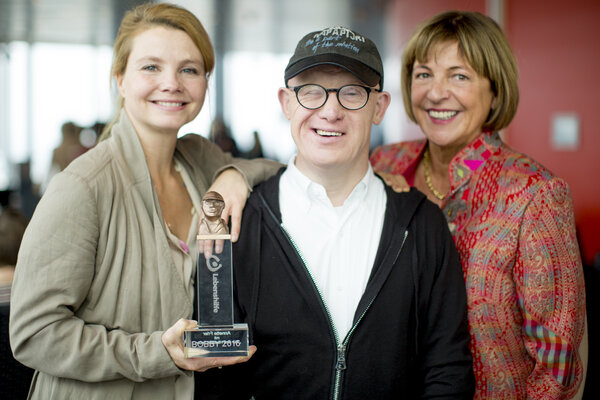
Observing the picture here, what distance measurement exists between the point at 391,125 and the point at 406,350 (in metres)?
6.02

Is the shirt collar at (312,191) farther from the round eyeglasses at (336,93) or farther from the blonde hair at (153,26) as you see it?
the blonde hair at (153,26)

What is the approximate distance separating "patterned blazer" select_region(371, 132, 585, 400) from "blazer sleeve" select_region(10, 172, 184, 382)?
0.94 meters

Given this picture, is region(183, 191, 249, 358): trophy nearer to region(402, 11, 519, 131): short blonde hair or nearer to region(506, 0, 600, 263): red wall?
region(402, 11, 519, 131): short blonde hair

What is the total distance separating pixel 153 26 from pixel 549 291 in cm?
144

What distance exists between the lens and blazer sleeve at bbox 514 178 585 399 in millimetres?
1594

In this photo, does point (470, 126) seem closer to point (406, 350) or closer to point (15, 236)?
point (406, 350)

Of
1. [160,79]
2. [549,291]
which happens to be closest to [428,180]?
[549,291]

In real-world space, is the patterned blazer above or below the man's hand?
below

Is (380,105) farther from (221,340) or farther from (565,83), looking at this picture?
(565,83)

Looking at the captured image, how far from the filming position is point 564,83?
369 centimetres

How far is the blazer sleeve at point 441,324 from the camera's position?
1.47 metres

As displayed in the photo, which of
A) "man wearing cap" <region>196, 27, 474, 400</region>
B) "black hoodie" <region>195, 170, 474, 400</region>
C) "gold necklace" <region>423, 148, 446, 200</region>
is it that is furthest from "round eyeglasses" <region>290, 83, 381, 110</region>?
"gold necklace" <region>423, 148, 446, 200</region>

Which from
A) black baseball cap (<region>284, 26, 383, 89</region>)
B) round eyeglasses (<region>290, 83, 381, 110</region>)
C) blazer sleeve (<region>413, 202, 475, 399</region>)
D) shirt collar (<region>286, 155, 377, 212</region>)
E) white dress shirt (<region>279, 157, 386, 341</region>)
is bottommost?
blazer sleeve (<region>413, 202, 475, 399</region>)

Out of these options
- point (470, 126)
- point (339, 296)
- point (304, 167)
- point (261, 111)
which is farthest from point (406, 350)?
point (261, 111)
